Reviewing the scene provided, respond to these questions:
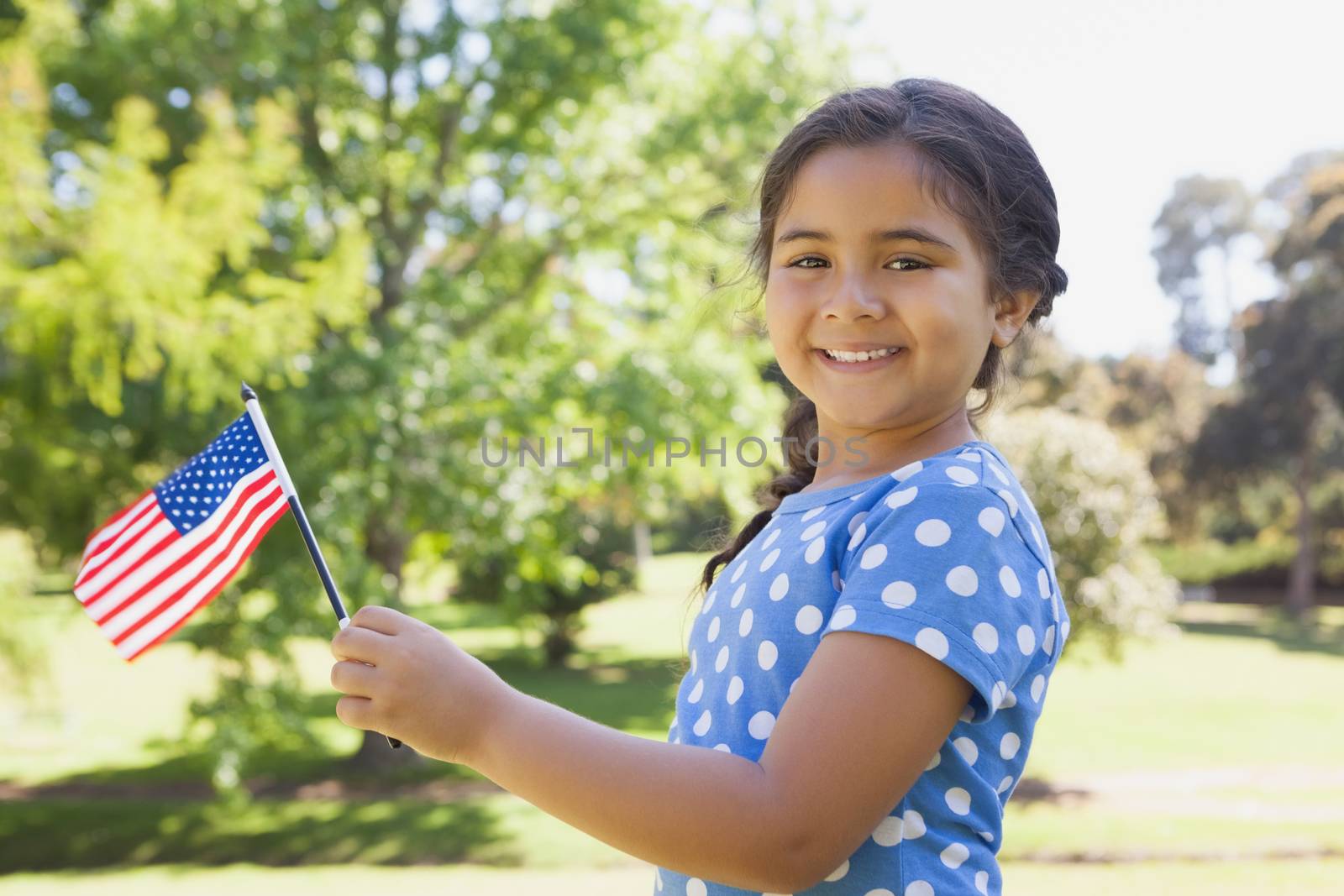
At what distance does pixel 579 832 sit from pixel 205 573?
30.3 ft

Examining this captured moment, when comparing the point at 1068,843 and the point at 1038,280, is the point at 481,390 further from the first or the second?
the point at 1038,280

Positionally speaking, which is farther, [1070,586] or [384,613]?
[1070,586]

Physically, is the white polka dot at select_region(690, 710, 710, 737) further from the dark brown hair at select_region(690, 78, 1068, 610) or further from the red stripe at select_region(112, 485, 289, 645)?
the red stripe at select_region(112, 485, 289, 645)

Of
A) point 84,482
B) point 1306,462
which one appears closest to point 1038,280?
point 84,482

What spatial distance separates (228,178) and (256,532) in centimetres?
561

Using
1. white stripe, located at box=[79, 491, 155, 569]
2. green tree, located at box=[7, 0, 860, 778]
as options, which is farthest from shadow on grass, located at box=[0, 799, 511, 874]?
white stripe, located at box=[79, 491, 155, 569]

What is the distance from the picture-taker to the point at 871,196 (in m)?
1.18

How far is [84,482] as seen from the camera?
9.23 m

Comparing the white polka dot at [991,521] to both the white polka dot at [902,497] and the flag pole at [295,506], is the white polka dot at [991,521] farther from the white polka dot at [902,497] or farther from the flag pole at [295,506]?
the flag pole at [295,506]

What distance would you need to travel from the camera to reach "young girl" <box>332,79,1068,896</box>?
3.19ft

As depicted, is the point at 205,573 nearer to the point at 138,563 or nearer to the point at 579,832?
the point at 138,563

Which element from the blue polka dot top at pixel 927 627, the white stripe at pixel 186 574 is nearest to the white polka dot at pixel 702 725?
the blue polka dot top at pixel 927 627

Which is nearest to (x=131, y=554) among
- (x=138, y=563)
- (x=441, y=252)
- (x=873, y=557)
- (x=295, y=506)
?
(x=138, y=563)

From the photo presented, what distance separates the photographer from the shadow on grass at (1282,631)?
20.7 metres
